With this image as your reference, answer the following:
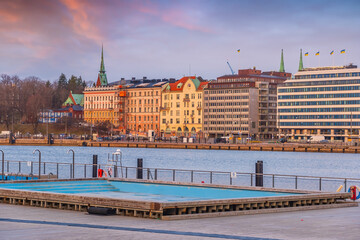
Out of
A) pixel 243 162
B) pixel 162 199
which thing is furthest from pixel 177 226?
pixel 243 162

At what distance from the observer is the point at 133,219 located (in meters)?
24.2

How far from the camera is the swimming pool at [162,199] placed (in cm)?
2488

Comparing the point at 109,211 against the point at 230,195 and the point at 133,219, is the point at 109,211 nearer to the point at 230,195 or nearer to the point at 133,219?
the point at 133,219

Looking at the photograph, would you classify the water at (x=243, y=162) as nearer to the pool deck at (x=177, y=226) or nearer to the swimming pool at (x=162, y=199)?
the swimming pool at (x=162, y=199)

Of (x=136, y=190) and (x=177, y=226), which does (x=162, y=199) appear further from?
(x=177, y=226)

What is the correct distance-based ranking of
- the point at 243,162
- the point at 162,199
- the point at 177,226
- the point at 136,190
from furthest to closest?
the point at 243,162
the point at 136,190
the point at 162,199
the point at 177,226

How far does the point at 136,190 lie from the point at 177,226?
44.5ft

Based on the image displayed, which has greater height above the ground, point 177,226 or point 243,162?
point 177,226

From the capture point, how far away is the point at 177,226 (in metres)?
22.5

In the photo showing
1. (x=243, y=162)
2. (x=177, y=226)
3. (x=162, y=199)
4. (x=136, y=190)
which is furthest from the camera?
(x=243, y=162)

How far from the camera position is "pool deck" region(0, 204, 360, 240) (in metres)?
20.3

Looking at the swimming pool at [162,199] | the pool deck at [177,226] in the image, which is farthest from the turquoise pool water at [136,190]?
the pool deck at [177,226]

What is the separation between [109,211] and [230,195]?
8.83 metres

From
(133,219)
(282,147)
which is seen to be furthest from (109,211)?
(282,147)
